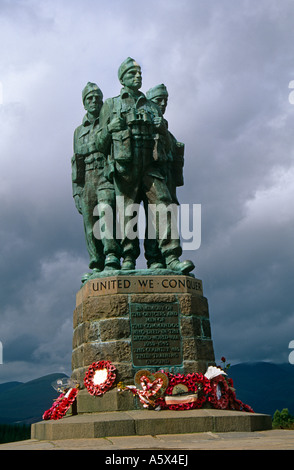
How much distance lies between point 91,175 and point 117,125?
1311mm

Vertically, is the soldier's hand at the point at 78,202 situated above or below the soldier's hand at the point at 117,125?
below

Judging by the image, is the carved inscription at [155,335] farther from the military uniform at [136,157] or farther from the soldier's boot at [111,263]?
the military uniform at [136,157]

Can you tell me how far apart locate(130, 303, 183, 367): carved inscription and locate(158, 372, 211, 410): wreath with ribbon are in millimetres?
332

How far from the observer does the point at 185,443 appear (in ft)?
21.7

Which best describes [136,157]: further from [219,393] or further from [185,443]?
[185,443]

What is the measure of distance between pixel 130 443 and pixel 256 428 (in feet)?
7.31

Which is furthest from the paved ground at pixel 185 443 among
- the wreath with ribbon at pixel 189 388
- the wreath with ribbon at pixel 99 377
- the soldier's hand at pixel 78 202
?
the soldier's hand at pixel 78 202

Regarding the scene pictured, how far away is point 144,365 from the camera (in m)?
8.84

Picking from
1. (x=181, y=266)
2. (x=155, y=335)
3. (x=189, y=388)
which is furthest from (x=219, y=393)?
(x=181, y=266)

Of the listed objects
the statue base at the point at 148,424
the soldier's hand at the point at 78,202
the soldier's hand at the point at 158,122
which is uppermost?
the soldier's hand at the point at 158,122

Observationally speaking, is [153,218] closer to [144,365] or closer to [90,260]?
[90,260]

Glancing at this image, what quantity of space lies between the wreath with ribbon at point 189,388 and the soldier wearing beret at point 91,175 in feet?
9.12

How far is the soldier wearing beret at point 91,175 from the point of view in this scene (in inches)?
421
